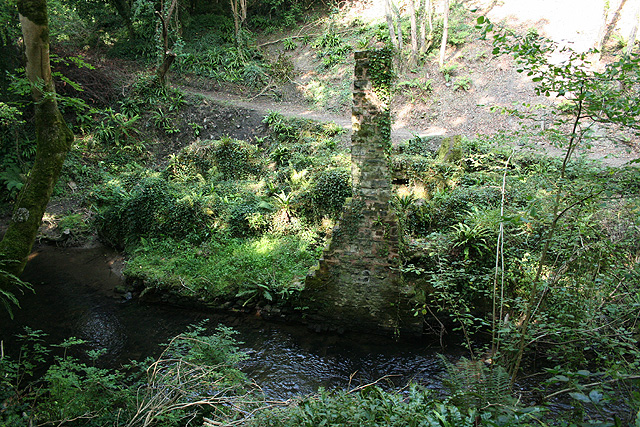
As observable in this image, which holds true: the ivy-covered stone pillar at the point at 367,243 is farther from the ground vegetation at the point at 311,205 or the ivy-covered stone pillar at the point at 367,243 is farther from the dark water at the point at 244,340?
the ground vegetation at the point at 311,205

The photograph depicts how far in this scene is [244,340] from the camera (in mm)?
6996

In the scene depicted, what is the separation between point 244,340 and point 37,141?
15.4 ft

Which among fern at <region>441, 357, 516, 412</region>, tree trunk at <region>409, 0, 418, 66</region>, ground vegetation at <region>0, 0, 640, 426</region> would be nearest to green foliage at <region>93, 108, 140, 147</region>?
ground vegetation at <region>0, 0, 640, 426</region>

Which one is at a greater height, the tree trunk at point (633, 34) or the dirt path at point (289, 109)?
the tree trunk at point (633, 34)

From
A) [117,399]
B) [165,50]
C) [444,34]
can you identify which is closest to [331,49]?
[444,34]

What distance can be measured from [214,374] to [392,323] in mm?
3661

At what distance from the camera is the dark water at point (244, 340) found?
597cm

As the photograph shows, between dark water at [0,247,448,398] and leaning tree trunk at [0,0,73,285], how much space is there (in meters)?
2.62

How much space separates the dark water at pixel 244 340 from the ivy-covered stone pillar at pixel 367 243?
473mm

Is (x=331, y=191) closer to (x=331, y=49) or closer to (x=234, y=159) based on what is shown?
(x=234, y=159)

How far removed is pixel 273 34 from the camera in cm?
2167

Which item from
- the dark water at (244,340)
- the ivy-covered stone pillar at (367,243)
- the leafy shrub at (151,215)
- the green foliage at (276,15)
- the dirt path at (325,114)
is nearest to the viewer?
the dark water at (244,340)

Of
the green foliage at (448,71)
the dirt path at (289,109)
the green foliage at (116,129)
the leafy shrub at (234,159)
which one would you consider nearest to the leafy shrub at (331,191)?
the leafy shrub at (234,159)

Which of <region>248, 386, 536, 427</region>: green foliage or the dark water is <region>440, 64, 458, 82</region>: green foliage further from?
<region>248, 386, 536, 427</region>: green foliage
